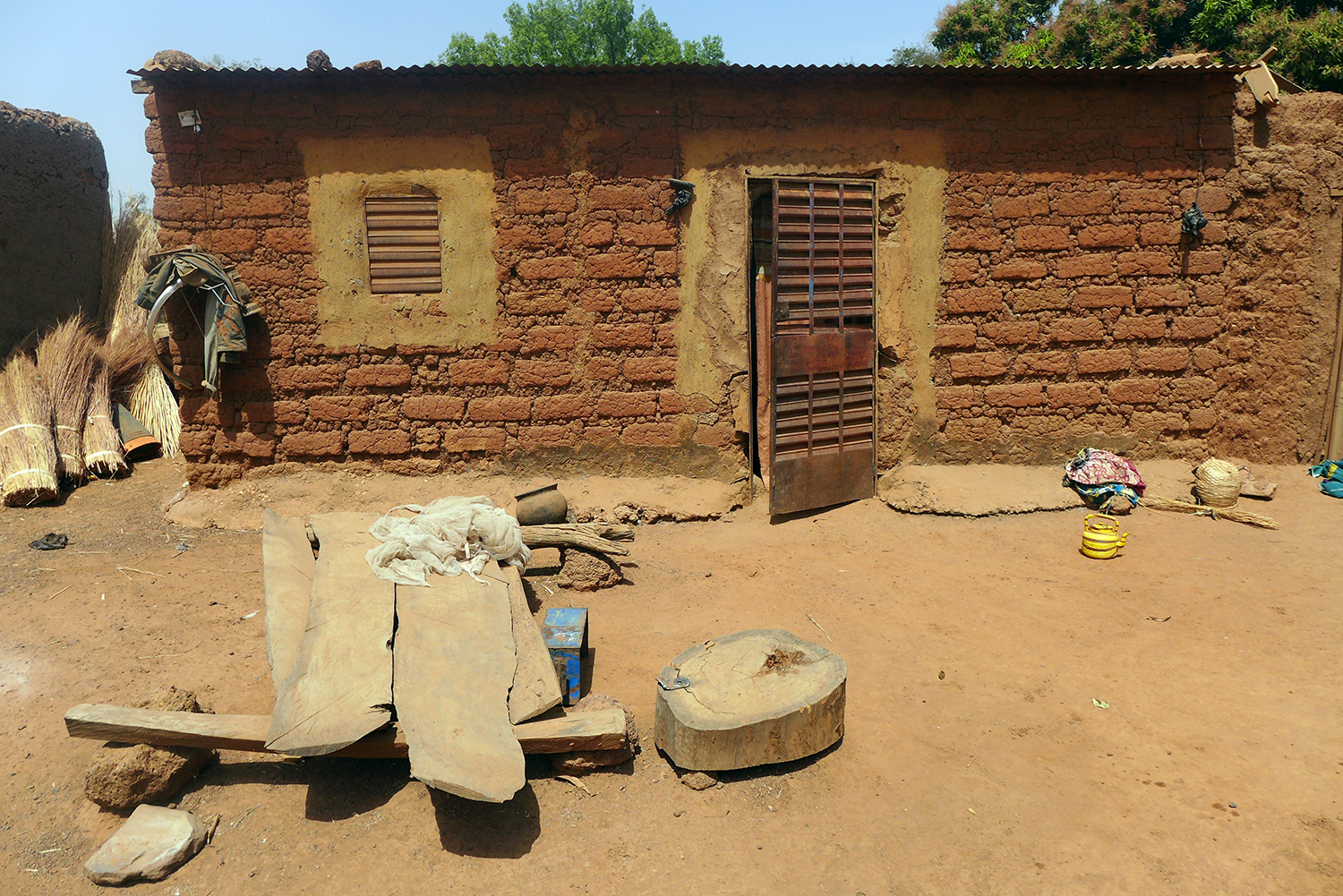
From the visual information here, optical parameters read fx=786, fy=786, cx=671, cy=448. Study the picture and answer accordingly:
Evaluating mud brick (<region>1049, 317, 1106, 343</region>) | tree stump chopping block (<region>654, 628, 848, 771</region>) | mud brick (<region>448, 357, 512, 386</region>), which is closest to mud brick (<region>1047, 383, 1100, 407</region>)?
mud brick (<region>1049, 317, 1106, 343</region>)

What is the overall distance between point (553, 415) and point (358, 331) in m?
1.75

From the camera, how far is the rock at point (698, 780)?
3.35m

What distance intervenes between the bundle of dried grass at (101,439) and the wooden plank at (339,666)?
4219 millimetres

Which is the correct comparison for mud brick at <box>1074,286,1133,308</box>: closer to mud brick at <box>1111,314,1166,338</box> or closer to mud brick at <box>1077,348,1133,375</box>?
mud brick at <box>1111,314,1166,338</box>

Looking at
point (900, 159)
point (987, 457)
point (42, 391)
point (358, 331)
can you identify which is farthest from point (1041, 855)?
point (42, 391)

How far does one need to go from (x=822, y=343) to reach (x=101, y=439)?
6750mm

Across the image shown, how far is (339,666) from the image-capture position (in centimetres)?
349

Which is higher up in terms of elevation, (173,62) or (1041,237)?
(173,62)

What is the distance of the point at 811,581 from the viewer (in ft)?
18.5

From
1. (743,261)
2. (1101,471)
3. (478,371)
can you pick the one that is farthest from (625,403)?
(1101,471)

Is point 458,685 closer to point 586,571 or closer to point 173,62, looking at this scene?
point 586,571

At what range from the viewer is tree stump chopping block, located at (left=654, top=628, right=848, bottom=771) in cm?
333

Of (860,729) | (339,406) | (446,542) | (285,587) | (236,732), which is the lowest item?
(860,729)

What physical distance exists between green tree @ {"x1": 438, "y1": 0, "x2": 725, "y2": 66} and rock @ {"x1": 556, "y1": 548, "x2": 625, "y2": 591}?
25358 millimetres
